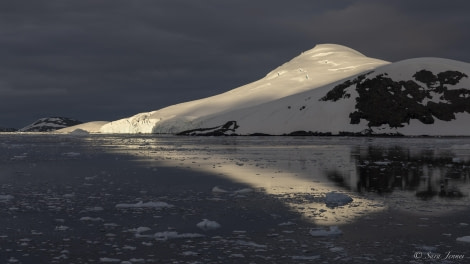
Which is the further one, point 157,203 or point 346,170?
point 346,170

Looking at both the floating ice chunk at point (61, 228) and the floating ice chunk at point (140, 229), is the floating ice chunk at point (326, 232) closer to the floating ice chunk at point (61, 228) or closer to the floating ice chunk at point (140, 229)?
the floating ice chunk at point (140, 229)

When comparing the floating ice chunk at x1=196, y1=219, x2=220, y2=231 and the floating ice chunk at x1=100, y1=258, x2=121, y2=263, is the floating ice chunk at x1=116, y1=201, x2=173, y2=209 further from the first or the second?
the floating ice chunk at x1=100, y1=258, x2=121, y2=263

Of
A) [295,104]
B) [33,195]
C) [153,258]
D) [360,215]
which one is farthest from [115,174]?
[295,104]

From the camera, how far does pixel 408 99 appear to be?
6452 inches

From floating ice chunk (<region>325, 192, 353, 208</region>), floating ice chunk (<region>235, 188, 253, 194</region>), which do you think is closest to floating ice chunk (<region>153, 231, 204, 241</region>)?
floating ice chunk (<region>325, 192, 353, 208</region>)

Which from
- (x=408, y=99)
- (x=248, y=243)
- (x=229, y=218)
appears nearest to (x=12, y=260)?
(x=248, y=243)

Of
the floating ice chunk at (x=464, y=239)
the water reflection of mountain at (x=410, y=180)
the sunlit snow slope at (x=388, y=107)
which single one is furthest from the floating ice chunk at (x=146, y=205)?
the sunlit snow slope at (x=388, y=107)

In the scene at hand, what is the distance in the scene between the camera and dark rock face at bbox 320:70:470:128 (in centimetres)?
Result: 15675

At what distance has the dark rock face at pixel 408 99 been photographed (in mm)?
156750

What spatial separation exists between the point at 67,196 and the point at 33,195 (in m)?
1.56

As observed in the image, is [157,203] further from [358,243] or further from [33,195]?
[358,243]

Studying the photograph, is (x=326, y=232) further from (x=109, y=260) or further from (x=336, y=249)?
(x=109, y=260)

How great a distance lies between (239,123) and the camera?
195m

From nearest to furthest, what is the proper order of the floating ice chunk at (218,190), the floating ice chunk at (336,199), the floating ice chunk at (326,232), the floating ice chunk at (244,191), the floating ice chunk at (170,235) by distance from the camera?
the floating ice chunk at (170,235) → the floating ice chunk at (326,232) → the floating ice chunk at (336,199) → the floating ice chunk at (244,191) → the floating ice chunk at (218,190)
